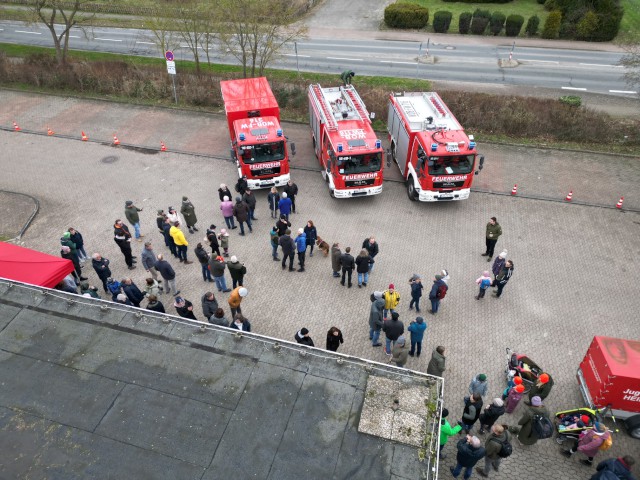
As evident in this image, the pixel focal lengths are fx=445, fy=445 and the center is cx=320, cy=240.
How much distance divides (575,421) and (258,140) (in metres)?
12.8

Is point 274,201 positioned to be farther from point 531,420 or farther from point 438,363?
point 531,420

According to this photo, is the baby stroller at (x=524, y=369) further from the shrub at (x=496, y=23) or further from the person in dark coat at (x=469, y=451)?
the shrub at (x=496, y=23)

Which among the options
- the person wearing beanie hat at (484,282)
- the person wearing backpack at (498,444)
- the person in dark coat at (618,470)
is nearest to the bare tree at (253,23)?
the person wearing beanie hat at (484,282)

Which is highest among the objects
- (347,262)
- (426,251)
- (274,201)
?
(347,262)

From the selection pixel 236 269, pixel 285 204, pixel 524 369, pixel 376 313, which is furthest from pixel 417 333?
pixel 285 204

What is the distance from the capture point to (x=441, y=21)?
1345 inches

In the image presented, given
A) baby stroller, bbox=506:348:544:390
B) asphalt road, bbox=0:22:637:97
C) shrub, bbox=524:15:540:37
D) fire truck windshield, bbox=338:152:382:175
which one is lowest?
baby stroller, bbox=506:348:544:390

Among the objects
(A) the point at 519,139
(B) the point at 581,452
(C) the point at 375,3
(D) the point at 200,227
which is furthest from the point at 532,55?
(B) the point at 581,452

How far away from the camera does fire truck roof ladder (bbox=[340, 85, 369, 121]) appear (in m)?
17.5

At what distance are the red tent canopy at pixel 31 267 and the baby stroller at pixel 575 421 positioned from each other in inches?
472

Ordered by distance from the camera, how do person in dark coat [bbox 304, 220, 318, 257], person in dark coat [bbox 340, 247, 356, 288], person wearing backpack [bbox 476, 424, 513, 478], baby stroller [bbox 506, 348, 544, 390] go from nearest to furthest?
person wearing backpack [bbox 476, 424, 513, 478]
baby stroller [bbox 506, 348, 544, 390]
person in dark coat [bbox 340, 247, 356, 288]
person in dark coat [bbox 304, 220, 318, 257]

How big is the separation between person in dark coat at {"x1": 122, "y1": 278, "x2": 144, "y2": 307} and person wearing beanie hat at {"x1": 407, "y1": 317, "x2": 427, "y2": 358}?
682 centimetres

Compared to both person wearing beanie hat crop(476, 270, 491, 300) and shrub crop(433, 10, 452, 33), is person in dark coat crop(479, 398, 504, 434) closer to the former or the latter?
person wearing beanie hat crop(476, 270, 491, 300)

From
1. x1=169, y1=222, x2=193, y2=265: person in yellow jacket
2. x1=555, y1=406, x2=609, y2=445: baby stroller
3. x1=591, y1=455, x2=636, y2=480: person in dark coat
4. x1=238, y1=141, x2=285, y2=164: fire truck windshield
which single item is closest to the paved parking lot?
x1=169, y1=222, x2=193, y2=265: person in yellow jacket
